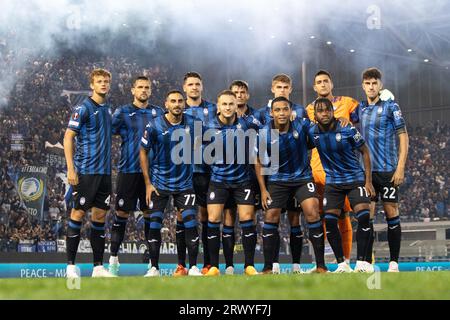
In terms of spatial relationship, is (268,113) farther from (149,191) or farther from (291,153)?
(149,191)

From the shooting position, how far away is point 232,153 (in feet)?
31.2

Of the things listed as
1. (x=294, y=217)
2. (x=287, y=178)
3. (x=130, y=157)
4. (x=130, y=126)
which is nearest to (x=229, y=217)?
(x=294, y=217)

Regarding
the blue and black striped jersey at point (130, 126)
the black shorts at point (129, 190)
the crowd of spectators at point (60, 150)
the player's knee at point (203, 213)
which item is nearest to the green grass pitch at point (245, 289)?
the black shorts at point (129, 190)

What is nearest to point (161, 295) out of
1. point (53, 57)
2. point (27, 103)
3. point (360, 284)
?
point (360, 284)

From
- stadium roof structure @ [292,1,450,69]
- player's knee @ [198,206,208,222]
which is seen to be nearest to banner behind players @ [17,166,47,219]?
player's knee @ [198,206,208,222]

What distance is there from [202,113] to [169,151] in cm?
73

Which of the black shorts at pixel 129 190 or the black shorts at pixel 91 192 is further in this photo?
the black shorts at pixel 129 190

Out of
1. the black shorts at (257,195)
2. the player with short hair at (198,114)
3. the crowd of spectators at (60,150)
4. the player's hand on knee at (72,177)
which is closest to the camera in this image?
the player's hand on knee at (72,177)

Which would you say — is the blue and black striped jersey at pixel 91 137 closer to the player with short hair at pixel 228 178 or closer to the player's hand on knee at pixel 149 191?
the player's hand on knee at pixel 149 191

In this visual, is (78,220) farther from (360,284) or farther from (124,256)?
(124,256)

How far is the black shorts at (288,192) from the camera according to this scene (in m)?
9.38

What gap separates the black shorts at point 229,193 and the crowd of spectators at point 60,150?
8986 millimetres

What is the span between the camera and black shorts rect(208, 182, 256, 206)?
945cm

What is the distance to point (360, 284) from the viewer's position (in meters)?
6.43
